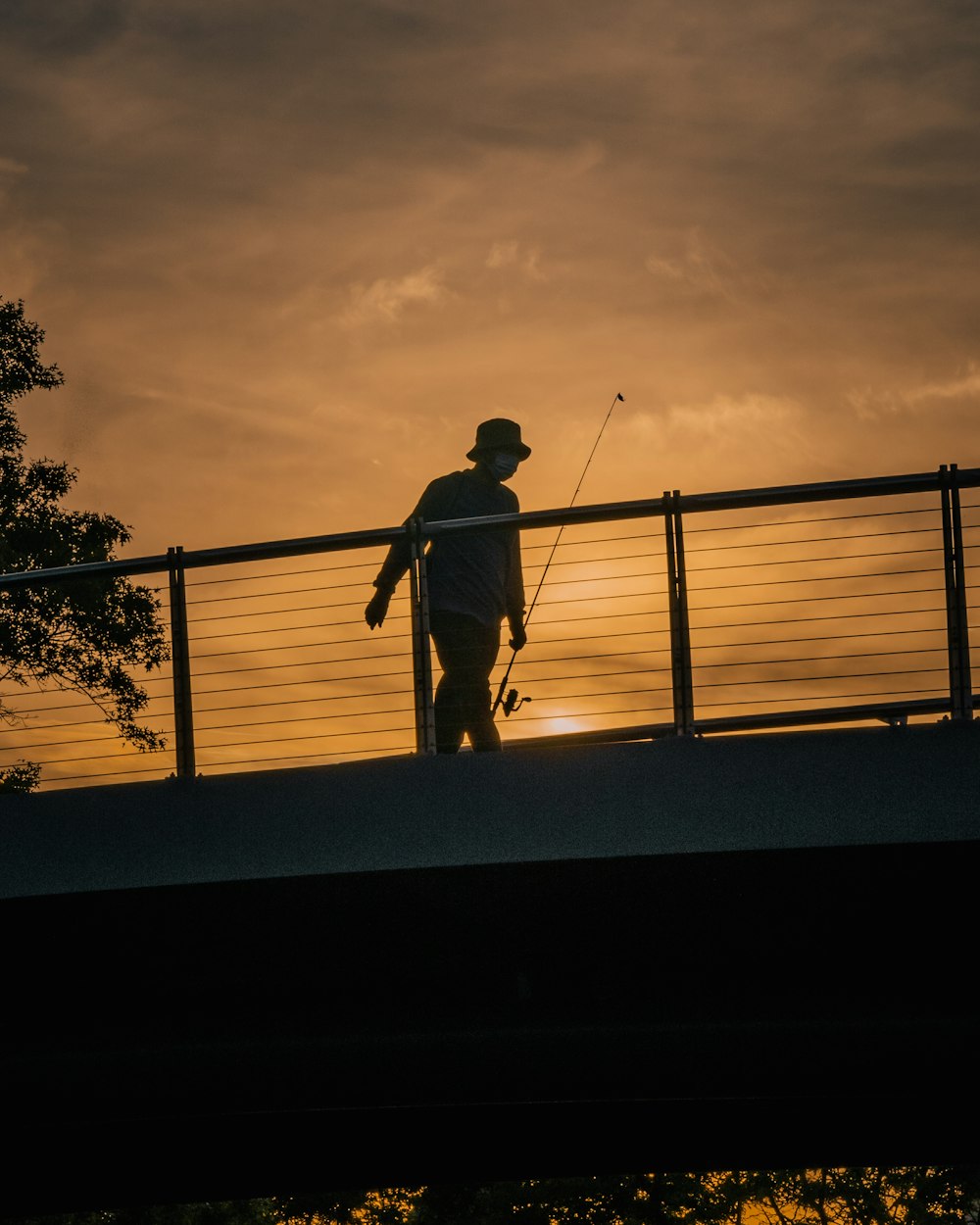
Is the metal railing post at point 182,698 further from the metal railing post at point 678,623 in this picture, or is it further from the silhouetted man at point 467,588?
the metal railing post at point 678,623

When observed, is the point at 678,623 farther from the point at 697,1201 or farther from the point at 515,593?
the point at 697,1201

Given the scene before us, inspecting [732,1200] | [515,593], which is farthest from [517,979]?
[732,1200]

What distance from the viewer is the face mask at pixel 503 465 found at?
769 centimetres

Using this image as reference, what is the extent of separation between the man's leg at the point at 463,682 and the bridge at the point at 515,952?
0.39 m

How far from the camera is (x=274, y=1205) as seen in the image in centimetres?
3600

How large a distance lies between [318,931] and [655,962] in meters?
1.89

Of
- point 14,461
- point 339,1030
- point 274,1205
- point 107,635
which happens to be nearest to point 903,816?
point 339,1030

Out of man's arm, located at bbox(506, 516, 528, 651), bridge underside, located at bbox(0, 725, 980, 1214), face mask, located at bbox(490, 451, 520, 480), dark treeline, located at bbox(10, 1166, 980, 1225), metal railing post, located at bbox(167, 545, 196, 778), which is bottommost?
dark treeline, located at bbox(10, 1166, 980, 1225)

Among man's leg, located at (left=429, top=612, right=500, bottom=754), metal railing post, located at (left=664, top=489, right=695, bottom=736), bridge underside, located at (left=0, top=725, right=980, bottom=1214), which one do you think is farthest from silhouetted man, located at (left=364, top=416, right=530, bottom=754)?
metal railing post, located at (left=664, top=489, right=695, bottom=736)

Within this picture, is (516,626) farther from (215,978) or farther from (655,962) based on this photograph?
(215,978)

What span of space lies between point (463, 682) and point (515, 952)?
5.89 feet

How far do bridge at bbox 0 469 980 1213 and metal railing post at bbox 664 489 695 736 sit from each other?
0.5 inches

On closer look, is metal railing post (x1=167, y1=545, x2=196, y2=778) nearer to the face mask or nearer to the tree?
the face mask

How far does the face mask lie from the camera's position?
7.69m
